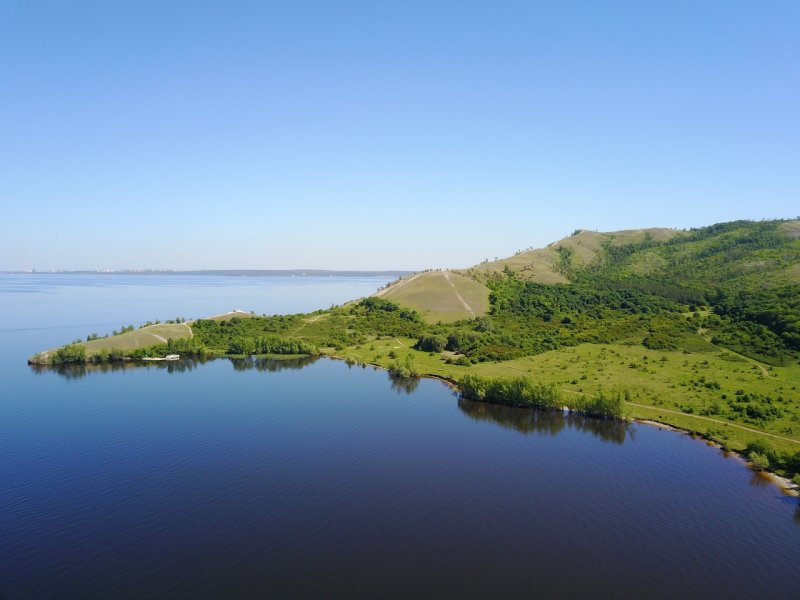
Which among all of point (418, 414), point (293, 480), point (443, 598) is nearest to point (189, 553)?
point (293, 480)

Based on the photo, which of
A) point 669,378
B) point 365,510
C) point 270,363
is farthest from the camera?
point 270,363

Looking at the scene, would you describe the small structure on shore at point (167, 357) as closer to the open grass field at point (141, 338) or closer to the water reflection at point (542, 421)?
the open grass field at point (141, 338)

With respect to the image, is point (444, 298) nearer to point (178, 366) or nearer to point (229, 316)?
point (229, 316)

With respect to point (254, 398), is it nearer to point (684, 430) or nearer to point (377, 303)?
point (684, 430)

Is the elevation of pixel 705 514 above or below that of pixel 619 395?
below

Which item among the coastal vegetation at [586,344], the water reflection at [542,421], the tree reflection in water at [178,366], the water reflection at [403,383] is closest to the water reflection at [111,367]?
the tree reflection in water at [178,366]

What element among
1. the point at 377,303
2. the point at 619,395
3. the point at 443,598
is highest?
the point at 377,303

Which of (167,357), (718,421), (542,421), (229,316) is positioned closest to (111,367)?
(167,357)
